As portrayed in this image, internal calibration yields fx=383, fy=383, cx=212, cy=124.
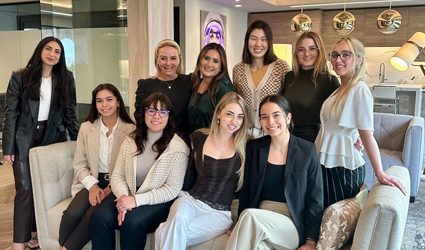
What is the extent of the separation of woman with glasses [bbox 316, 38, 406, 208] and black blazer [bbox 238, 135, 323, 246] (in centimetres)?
14

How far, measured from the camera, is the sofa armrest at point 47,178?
100 inches

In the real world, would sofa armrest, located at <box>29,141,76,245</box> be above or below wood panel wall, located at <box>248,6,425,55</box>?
below

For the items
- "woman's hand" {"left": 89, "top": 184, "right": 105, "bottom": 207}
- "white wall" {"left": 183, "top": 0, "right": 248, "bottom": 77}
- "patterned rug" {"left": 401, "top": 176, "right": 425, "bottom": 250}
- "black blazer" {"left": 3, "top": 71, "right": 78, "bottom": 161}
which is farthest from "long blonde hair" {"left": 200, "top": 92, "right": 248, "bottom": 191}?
"white wall" {"left": 183, "top": 0, "right": 248, "bottom": 77}

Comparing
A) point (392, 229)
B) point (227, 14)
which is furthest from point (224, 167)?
point (227, 14)

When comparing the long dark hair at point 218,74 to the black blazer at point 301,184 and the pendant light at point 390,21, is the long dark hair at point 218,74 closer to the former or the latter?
the black blazer at point 301,184

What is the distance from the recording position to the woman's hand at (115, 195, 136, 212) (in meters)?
2.17

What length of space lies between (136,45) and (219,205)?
283 centimetres

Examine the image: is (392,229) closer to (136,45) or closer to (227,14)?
(136,45)

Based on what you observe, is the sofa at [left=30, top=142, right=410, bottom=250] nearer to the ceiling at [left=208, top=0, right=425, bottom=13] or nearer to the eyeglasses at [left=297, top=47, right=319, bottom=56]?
the eyeglasses at [left=297, top=47, right=319, bottom=56]

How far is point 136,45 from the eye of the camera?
14.7ft

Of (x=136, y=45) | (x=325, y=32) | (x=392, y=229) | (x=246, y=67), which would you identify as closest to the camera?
(x=392, y=229)

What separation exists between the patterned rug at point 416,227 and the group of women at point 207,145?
1304 millimetres

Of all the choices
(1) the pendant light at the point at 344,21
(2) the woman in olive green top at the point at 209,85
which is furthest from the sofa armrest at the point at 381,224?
(1) the pendant light at the point at 344,21

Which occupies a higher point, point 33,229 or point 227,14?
point 227,14
